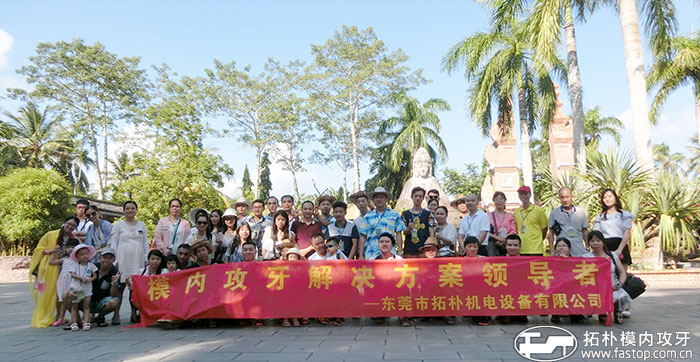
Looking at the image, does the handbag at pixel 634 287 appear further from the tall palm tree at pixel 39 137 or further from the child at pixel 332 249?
the tall palm tree at pixel 39 137

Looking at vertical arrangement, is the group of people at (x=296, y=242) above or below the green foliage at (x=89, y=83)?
below

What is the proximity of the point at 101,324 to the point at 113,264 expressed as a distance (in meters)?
0.78

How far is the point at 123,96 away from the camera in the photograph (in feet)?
90.6

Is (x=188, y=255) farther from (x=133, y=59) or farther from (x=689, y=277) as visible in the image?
(x=133, y=59)

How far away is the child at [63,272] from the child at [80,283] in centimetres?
9

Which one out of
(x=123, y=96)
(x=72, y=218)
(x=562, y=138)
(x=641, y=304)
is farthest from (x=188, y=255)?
(x=562, y=138)

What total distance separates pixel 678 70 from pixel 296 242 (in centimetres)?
2113

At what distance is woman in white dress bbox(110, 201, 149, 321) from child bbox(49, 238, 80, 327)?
49cm

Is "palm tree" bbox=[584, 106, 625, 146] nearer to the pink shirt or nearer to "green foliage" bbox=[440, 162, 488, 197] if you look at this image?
"green foliage" bbox=[440, 162, 488, 197]

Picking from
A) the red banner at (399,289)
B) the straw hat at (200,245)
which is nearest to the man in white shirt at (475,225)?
the red banner at (399,289)

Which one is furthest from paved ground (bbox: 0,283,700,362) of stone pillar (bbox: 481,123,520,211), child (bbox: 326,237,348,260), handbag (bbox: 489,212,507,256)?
stone pillar (bbox: 481,123,520,211)

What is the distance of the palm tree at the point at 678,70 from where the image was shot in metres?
19.0

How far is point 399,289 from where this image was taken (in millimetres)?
5246

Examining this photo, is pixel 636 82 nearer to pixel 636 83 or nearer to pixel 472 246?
pixel 636 83
